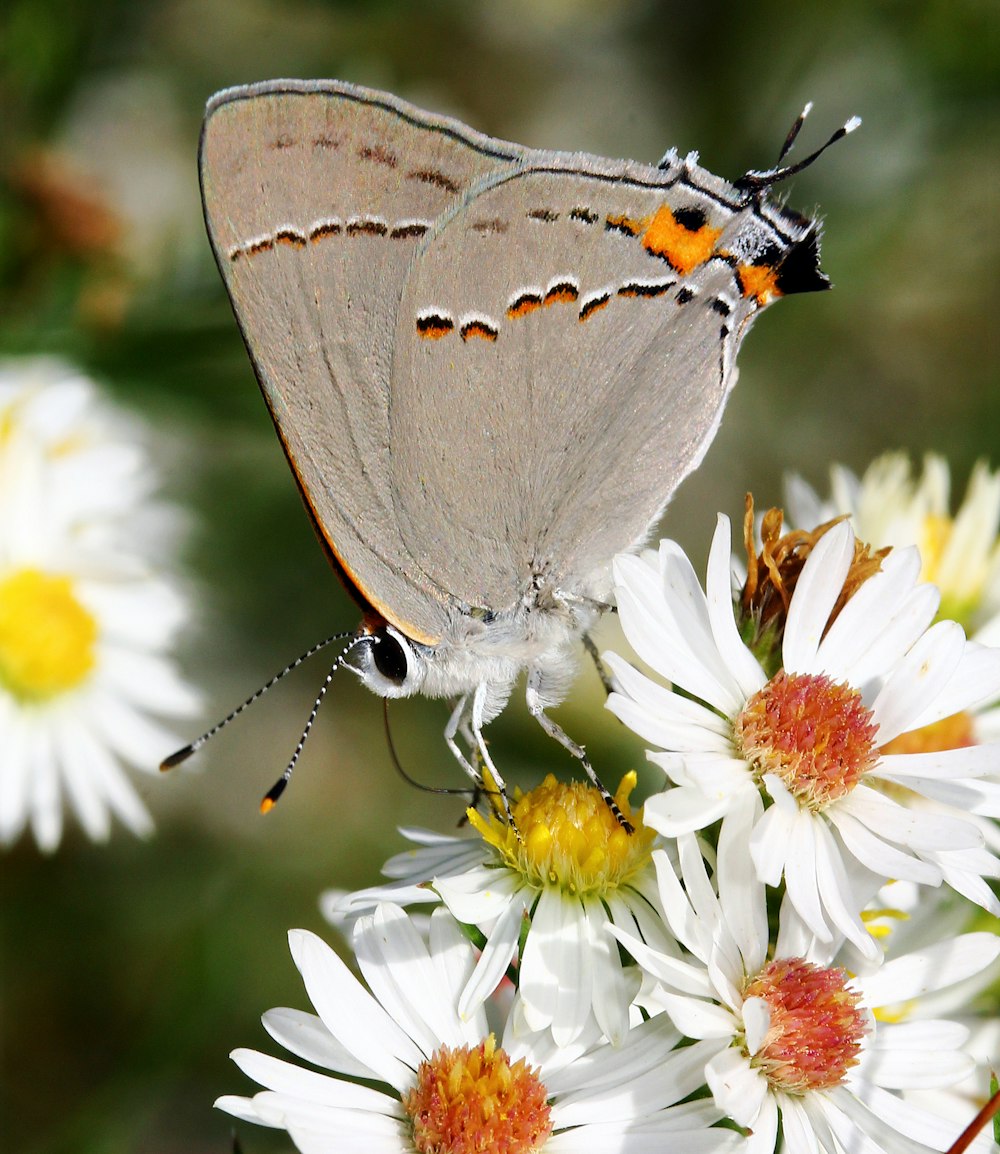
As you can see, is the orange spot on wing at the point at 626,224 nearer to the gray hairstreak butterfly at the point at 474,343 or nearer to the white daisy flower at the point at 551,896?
the gray hairstreak butterfly at the point at 474,343

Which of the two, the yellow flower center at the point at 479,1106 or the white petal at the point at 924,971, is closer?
the yellow flower center at the point at 479,1106

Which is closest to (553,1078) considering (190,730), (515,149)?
(515,149)

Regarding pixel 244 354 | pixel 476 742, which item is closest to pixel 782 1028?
pixel 476 742

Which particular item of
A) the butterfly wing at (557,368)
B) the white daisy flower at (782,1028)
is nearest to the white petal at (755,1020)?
the white daisy flower at (782,1028)

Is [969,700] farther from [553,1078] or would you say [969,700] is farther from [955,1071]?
[553,1078]

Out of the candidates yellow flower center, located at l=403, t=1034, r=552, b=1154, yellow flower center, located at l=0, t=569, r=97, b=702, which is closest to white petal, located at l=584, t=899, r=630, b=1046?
yellow flower center, located at l=403, t=1034, r=552, b=1154

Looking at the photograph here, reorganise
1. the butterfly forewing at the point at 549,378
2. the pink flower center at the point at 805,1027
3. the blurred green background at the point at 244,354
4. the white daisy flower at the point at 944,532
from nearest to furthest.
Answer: the pink flower center at the point at 805,1027
the butterfly forewing at the point at 549,378
the white daisy flower at the point at 944,532
the blurred green background at the point at 244,354
